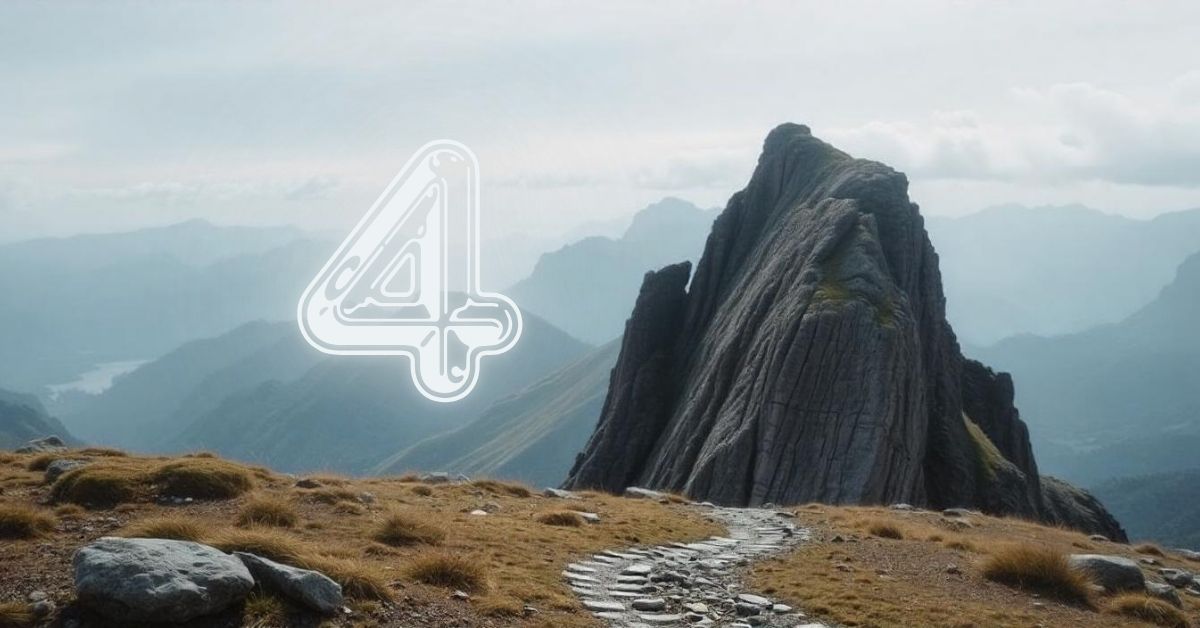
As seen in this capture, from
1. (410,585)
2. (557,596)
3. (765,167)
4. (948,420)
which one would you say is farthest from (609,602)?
(765,167)

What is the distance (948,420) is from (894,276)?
15.1 metres

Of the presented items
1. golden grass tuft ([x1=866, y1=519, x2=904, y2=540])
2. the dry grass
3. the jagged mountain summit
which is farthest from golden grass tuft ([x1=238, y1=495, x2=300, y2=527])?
the jagged mountain summit

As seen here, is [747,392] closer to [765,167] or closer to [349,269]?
[349,269]

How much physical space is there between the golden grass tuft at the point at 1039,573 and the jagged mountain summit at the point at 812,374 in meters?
37.5

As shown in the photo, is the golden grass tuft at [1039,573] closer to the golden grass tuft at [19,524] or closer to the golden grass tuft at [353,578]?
the golden grass tuft at [353,578]

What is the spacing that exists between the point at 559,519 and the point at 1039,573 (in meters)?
14.6

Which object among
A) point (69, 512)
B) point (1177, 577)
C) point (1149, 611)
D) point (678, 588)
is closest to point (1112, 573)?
point (1149, 611)

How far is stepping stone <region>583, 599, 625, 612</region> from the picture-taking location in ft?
67.6

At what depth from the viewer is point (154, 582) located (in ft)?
51.5

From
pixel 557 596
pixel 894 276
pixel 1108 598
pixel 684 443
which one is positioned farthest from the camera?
pixel 894 276

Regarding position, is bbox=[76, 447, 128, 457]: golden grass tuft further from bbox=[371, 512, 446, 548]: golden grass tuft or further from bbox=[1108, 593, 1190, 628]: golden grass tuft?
bbox=[1108, 593, 1190, 628]: golden grass tuft

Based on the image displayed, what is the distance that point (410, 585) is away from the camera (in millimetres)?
19578

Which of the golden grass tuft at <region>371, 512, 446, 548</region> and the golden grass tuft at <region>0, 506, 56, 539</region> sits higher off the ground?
the golden grass tuft at <region>371, 512, 446, 548</region>

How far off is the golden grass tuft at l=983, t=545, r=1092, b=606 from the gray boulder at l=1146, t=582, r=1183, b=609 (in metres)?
2.17
